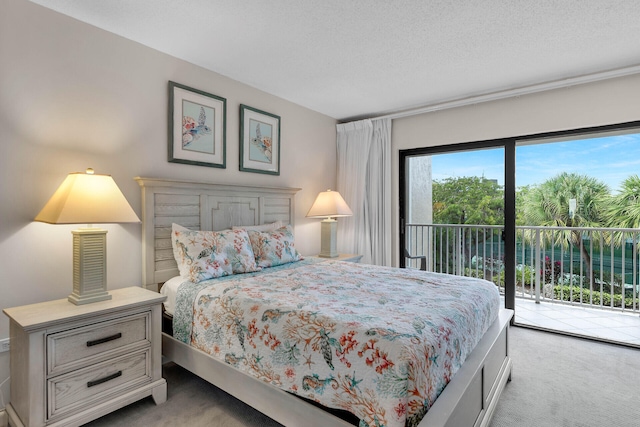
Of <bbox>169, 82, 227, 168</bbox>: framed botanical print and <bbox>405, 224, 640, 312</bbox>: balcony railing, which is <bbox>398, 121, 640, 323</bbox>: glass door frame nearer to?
<bbox>405, 224, 640, 312</bbox>: balcony railing

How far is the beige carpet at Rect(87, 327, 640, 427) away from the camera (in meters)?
1.88

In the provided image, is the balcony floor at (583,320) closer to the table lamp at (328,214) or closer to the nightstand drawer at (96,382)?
the table lamp at (328,214)

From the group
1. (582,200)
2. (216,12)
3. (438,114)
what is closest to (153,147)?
(216,12)

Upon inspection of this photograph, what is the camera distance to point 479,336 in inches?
73.0

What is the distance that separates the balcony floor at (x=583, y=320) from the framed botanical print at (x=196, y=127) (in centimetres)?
380

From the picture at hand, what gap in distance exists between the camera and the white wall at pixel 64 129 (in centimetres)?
193

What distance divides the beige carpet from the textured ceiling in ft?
8.24

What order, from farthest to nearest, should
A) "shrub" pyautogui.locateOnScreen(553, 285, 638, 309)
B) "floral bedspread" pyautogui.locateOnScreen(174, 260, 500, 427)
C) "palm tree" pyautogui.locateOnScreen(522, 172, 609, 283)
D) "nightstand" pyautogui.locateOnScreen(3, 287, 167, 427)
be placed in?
"palm tree" pyautogui.locateOnScreen(522, 172, 609, 283), "shrub" pyautogui.locateOnScreen(553, 285, 638, 309), "nightstand" pyautogui.locateOnScreen(3, 287, 167, 427), "floral bedspread" pyautogui.locateOnScreen(174, 260, 500, 427)

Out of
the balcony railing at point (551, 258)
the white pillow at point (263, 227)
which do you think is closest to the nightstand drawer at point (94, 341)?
the white pillow at point (263, 227)

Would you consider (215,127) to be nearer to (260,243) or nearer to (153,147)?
(153,147)

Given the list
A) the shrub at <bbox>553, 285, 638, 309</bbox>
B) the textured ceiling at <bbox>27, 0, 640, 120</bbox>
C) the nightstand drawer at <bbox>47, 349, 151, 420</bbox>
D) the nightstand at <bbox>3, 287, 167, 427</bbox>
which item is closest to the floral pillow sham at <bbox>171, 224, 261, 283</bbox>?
the nightstand at <bbox>3, 287, 167, 427</bbox>

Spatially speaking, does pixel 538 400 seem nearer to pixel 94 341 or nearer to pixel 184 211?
pixel 94 341

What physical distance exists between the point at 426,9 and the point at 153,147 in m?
2.24

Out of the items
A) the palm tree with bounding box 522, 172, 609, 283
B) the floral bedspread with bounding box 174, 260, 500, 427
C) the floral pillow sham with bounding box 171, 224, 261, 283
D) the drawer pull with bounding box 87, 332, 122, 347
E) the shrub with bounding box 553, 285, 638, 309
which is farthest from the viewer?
the palm tree with bounding box 522, 172, 609, 283
